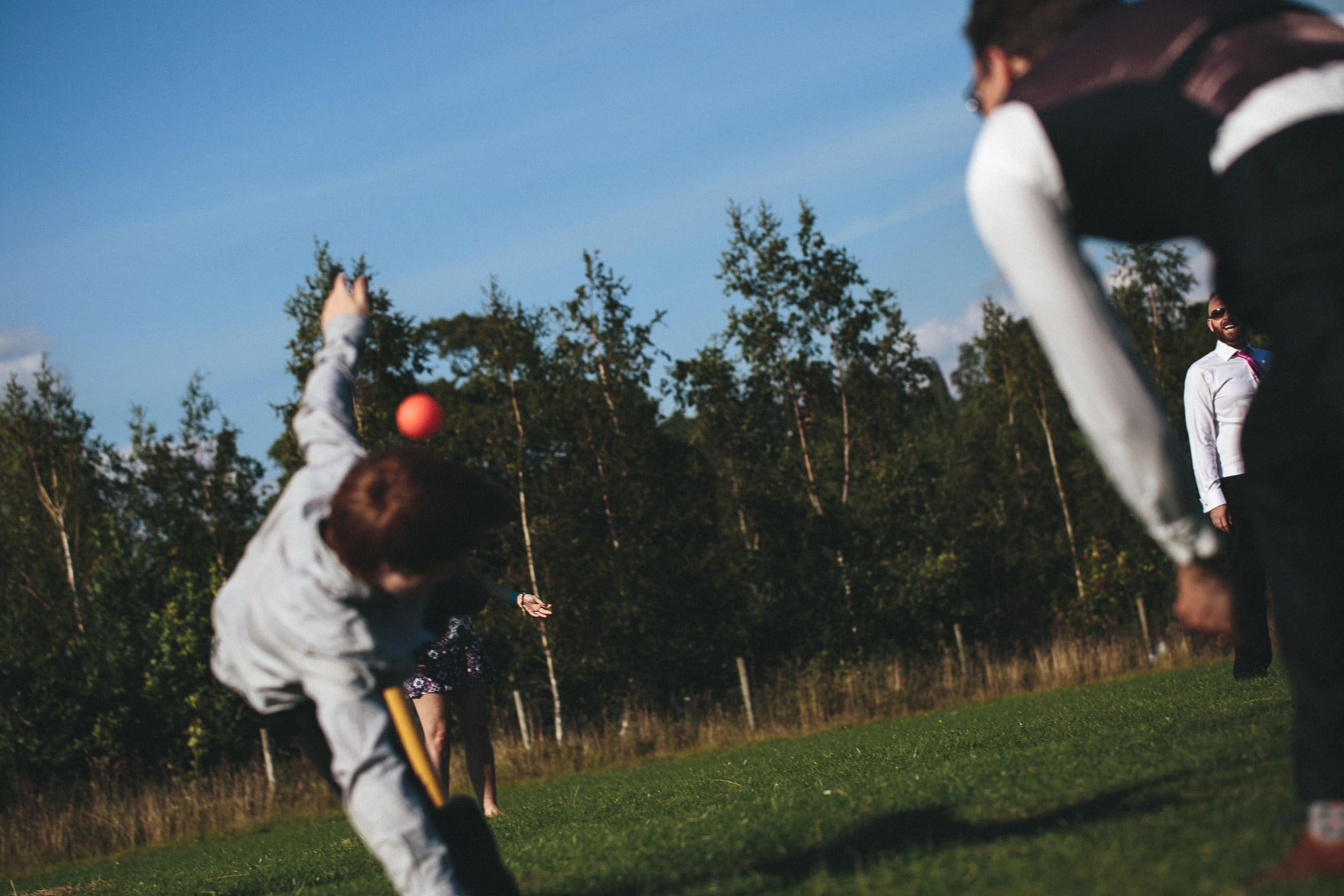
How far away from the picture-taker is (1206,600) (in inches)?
96.2

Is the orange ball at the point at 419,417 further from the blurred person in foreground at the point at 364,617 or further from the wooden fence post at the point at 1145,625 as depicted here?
the wooden fence post at the point at 1145,625

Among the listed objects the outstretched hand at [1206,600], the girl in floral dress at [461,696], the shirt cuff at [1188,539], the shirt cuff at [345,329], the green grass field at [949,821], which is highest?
the shirt cuff at [345,329]

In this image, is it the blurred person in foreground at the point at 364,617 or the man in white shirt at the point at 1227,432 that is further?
the man in white shirt at the point at 1227,432

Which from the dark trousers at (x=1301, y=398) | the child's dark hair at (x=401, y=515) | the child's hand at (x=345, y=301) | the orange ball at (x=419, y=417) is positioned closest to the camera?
the dark trousers at (x=1301, y=398)

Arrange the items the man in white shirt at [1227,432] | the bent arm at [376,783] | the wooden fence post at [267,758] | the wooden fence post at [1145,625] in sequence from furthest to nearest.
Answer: the wooden fence post at [1145,625], the wooden fence post at [267,758], the man in white shirt at [1227,432], the bent arm at [376,783]

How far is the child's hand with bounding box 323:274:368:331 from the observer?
402 cm

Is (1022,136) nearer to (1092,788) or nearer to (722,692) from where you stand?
(1092,788)

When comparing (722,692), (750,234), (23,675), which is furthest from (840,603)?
(23,675)

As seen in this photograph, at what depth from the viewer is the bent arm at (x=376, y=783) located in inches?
119

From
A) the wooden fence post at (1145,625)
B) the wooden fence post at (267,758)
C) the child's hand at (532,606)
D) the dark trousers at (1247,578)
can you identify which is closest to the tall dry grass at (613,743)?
the wooden fence post at (267,758)

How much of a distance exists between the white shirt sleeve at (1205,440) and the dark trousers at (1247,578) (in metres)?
0.08

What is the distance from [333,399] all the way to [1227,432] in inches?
257

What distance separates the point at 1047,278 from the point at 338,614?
2.17m

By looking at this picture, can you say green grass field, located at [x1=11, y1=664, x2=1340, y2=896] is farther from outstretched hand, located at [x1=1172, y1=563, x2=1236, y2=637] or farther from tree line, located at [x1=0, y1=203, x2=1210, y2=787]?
tree line, located at [x1=0, y1=203, x2=1210, y2=787]
